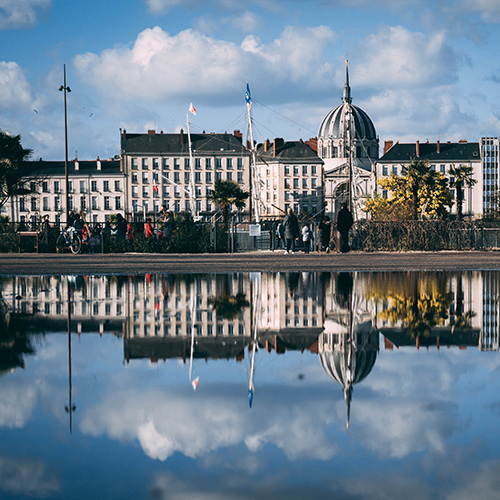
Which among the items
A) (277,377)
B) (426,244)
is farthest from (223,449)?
(426,244)

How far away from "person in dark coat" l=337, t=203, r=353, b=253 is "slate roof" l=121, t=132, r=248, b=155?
413 feet

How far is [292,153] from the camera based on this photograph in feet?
533

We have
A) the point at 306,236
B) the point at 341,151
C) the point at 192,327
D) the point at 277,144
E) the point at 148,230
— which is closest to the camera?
the point at 192,327

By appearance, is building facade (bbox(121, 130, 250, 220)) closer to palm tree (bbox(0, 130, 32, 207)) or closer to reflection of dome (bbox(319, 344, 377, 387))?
palm tree (bbox(0, 130, 32, 207))

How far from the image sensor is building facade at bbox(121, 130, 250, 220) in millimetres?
155500

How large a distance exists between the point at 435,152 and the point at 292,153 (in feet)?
90.9

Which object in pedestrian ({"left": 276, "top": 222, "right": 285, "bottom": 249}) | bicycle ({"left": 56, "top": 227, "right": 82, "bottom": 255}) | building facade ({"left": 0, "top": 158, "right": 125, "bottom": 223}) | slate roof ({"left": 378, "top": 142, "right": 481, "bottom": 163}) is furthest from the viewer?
slate roof ({"left": 378, "top": 142, "right": 481, "bottom": 163})

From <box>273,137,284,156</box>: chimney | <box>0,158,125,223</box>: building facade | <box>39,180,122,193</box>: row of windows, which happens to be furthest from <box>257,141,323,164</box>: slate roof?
<box>0,158,125,223</box>: building facade

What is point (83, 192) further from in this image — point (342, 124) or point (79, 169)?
point (342, 124)

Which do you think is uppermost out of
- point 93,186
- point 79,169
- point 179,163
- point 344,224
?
point 179,163

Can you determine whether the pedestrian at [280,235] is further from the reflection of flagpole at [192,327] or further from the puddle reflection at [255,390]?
the puddle reflection at [255,390]

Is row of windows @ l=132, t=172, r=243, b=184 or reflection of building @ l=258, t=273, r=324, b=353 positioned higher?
row of windows @ l=132, t=172, r=243, b=184

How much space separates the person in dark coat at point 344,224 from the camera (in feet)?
96.2

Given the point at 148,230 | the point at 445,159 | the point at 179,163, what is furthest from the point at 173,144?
the point at 148,230
